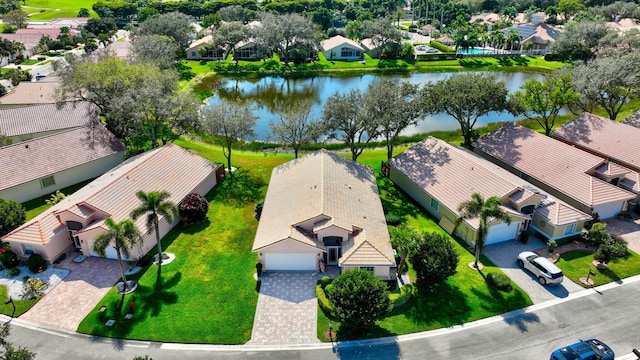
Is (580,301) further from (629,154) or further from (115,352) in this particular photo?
(115,352)

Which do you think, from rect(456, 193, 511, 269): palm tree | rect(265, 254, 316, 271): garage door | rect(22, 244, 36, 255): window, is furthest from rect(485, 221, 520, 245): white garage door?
rect(22, 244, 36, 255): window

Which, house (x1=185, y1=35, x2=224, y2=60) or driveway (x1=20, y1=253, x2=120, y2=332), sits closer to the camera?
driveway (x1=20, y1=253, x2=120, y2=332)

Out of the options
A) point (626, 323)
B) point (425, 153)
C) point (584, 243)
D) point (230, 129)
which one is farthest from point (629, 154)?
point (230, 129)

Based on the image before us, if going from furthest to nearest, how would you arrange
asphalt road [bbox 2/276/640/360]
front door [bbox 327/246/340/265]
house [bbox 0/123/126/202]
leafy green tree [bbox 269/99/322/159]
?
1. leafy green tree [bbox 269/99/322/159]
2. house [bbox 0/123/126/202]
3. front door [bbox 327/246/340/265]
4. asphalt road [bbox 2/276/640/360]

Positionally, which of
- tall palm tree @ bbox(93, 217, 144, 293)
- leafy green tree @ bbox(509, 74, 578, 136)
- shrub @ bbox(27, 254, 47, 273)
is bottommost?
shrub @ bbox(27, 254, 47, 273)

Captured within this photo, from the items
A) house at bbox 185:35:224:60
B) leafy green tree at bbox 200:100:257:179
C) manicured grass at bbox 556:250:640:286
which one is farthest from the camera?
house at bbox 185:35:224:60

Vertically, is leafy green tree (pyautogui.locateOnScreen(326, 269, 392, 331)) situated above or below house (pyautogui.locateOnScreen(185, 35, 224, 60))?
below

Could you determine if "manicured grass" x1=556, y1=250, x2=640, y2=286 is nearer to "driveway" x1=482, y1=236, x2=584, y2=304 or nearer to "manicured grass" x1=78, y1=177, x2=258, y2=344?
"driveway" x1=482, y1=236, x2=584, y2=304
